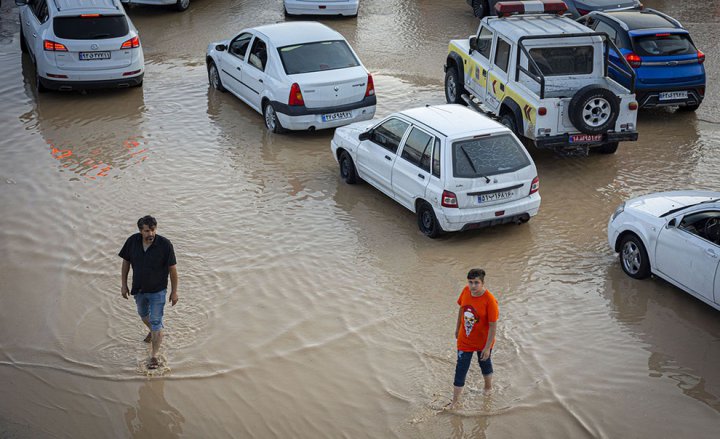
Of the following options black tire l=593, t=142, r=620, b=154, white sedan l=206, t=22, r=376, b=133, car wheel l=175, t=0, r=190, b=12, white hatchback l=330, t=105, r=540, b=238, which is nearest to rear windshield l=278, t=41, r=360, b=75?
white sedan l=206, t=22, r=376, b=133

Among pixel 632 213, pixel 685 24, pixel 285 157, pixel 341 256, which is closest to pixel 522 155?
pixel 632 213

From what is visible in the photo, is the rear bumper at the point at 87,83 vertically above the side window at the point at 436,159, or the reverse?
the side window at the point at 436,159

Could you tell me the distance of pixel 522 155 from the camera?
1081 centimetres

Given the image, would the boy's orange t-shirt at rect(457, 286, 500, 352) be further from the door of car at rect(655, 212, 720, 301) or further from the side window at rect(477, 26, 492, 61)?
the side window at rect(477, 26, 492, 61)

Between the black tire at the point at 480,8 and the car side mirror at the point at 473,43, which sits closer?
the car side mirror at the point at 473,43

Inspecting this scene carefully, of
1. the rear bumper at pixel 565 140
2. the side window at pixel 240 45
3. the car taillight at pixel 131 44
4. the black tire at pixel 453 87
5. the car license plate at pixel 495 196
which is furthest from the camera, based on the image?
the car taillight at pixel 131 44

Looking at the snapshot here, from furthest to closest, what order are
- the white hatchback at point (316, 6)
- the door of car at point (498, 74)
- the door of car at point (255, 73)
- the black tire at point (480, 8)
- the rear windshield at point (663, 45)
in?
1. the black tire at point (480, 8)
2. the white hatchback at point (316, 6)
3. the rear windshield at point (663, 45)
4. the door of car at point (255, 73)
5. the door of car at point (498, 74)

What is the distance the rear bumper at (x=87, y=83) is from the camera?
51.8 ft

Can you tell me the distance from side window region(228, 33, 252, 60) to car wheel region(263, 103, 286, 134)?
1.33m

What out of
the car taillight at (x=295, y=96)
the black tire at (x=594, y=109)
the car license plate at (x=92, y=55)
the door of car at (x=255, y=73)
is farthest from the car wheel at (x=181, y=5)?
the black tire at (x=594, y=109)

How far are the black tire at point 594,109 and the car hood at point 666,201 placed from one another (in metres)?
2.54

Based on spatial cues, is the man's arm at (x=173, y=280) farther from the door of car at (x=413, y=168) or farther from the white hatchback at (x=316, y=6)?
the white hatchback at (x=316, y=6)

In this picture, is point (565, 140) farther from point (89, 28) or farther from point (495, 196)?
point (89, 28)

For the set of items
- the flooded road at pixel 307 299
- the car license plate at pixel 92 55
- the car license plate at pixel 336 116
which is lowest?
the flooded road at pixel 307 299
